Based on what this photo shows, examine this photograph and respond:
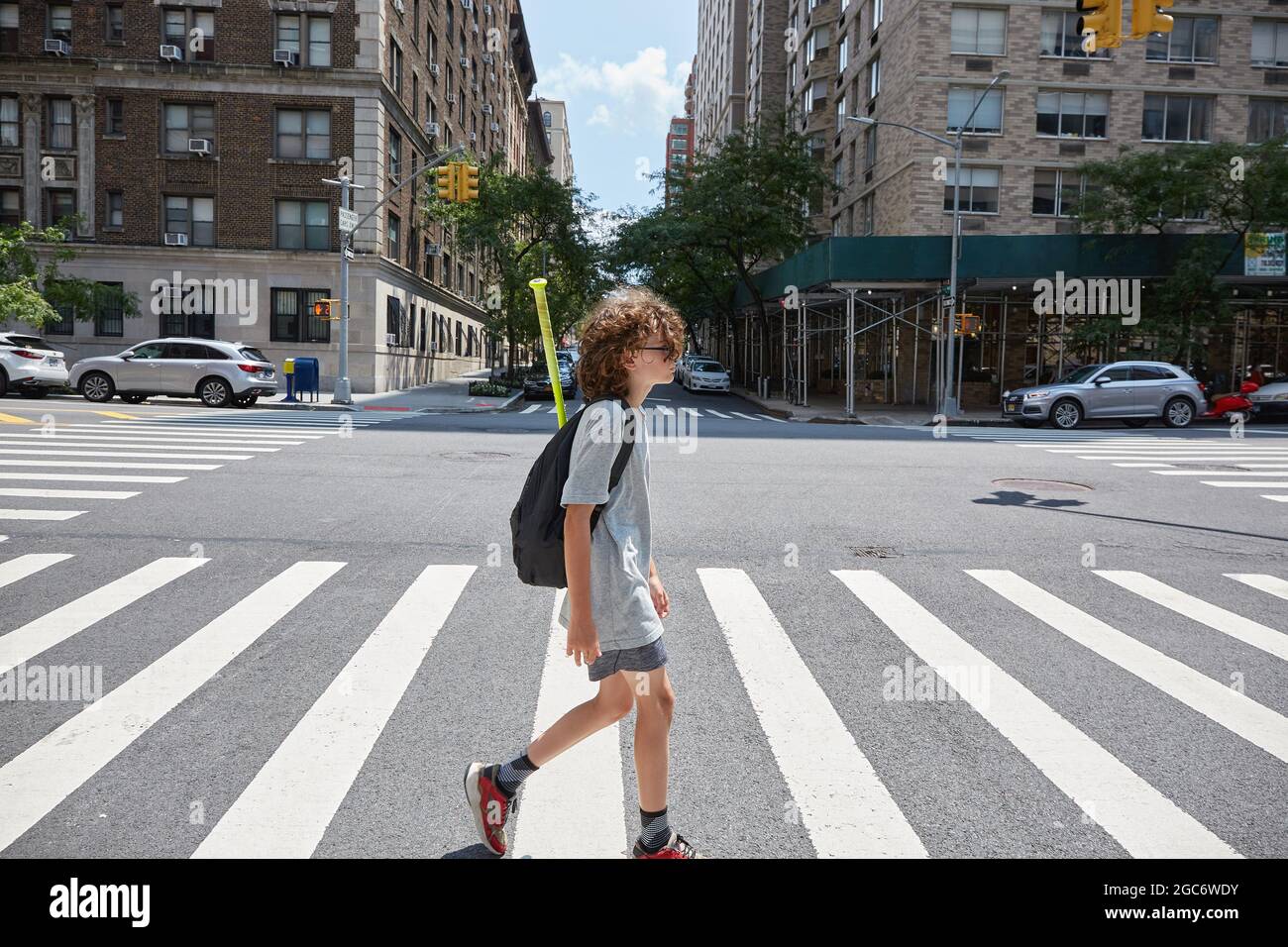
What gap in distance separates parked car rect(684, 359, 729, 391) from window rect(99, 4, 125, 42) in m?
26.1

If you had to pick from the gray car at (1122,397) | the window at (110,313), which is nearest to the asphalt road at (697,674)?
the gray car at (1122,397)

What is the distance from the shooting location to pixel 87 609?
257 inches

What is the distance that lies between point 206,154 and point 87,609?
32.3m

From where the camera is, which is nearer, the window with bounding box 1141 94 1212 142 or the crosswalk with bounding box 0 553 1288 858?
the crosswalk with bounding box 0 553 1288 858

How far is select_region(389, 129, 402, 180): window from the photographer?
37381 millimetres

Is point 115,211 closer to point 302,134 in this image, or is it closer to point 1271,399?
point 302,134

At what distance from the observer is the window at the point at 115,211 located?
3462 centimetres

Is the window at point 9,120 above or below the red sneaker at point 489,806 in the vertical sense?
above

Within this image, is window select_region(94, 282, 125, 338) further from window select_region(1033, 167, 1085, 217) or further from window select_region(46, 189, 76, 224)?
window select_region(1033, 167, 1085, 217)

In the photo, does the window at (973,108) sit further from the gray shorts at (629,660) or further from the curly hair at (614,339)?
the gray shorts at (629,660)

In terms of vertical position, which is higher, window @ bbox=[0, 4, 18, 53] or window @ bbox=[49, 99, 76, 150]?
window @ bbox=[0, 4, 18, 53]

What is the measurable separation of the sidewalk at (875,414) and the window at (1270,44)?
1647 centimetres

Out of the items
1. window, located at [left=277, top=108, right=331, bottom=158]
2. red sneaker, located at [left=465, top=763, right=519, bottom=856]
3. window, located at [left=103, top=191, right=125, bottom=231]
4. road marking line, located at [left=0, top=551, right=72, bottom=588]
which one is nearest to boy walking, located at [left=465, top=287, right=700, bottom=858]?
red sneaker, located at [left=465, top=763, right=519, bottom=856]

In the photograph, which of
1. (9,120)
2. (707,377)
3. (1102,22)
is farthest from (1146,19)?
(9,120)
